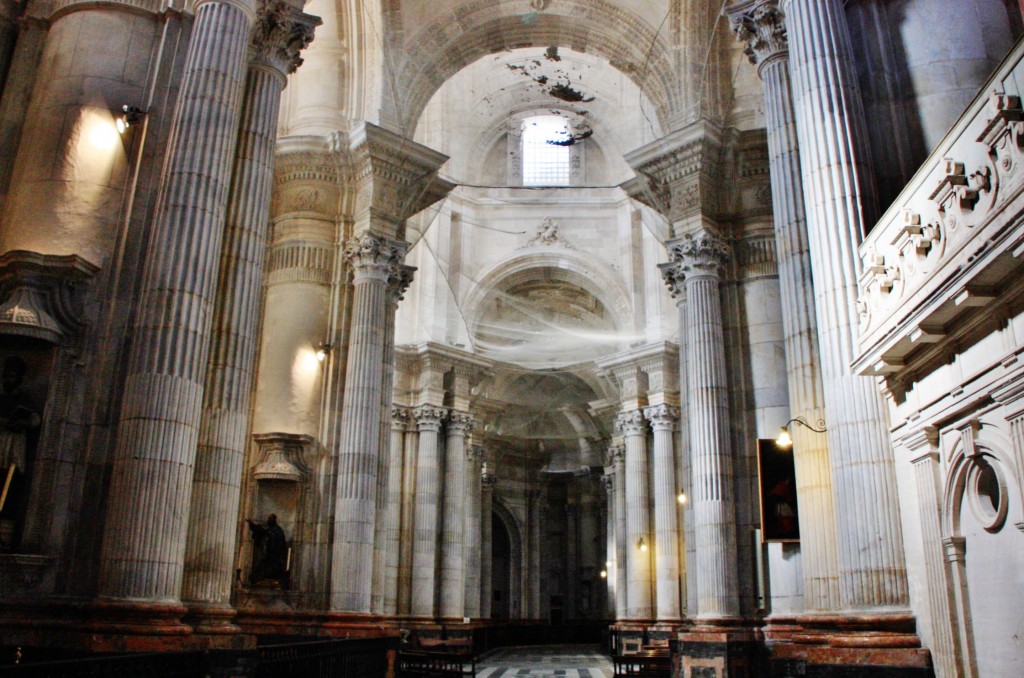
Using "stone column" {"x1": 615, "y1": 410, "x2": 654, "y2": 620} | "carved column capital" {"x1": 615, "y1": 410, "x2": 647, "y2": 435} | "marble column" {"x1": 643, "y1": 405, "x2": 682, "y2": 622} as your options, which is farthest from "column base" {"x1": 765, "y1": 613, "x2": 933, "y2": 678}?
"carved column capital" {"x1": 615, "y1": 410, "x2": 647, "y2": 435}

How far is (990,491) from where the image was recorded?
6.42 m

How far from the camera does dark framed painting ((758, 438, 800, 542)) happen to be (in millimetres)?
12172

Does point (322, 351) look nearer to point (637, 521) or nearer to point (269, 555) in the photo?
point (269, 555)

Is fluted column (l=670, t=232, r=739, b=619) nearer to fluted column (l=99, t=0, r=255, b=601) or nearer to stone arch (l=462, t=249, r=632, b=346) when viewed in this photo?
fluted column (l=99, t=0, r=255, b=601)

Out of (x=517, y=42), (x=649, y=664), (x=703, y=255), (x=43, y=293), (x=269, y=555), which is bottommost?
(x=649, y=664)

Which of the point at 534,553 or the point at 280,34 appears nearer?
the point at 280,34

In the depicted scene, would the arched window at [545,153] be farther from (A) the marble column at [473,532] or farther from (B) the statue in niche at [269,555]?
(B) the statue in niche at [269,555]

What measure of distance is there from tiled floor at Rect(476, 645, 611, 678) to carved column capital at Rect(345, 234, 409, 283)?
9.70 metres

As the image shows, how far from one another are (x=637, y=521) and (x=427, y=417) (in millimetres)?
7218

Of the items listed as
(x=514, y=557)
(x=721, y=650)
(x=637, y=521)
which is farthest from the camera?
(x=514, y=557)

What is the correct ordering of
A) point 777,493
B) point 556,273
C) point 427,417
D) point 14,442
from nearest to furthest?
point 14,442 < point 777,493 < point 427,417 < point 556,273

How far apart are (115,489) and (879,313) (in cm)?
749

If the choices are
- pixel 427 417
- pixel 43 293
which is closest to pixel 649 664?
pixel 427 417

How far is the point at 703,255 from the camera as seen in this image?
16.0m
